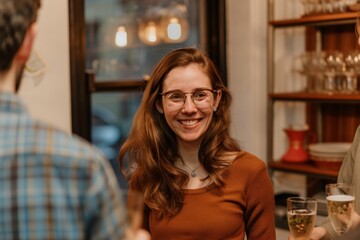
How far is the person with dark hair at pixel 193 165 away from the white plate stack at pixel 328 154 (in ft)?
3.87

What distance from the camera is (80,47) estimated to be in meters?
2.68

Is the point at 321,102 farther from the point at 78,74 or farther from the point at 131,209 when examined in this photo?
the point at 131,209

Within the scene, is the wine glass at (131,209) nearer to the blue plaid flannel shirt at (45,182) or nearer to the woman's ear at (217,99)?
the blue plaid flannel shirt at (45,182)

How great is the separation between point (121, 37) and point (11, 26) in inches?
86.9

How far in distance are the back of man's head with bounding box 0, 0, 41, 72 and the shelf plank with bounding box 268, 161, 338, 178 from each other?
2351mm

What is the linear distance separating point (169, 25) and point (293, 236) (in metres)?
1.93

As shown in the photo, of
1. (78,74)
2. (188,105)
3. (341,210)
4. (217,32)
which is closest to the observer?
(341,210)

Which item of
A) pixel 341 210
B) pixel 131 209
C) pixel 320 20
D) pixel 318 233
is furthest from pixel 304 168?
pixel 131 209

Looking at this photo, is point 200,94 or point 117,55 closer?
point 200,94

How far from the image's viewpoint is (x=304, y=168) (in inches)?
121

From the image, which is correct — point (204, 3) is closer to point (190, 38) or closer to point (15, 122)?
point (190, 38)

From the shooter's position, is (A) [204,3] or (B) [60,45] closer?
(B) [60,45]

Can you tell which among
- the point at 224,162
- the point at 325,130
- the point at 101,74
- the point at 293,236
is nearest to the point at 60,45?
the point at 101,74

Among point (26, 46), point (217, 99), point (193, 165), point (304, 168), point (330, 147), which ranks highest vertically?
point (26, 46)
